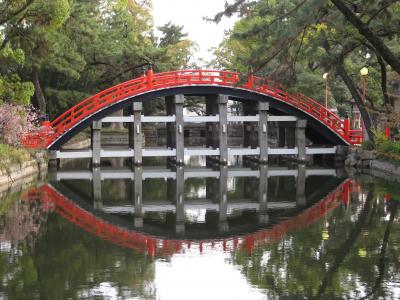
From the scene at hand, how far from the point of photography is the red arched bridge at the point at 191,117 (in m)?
30.8

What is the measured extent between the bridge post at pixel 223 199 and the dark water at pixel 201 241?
5 centimetres

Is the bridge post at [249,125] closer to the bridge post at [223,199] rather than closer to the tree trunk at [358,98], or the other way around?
the bridge post at [223,199]

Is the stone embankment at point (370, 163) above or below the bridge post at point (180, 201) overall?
above

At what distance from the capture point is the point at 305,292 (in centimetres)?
984

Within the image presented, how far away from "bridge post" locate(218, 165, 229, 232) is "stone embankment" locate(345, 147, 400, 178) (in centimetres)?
669

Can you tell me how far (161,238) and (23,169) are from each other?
13.3 metres

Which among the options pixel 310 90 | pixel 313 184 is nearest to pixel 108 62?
pixel 310 90

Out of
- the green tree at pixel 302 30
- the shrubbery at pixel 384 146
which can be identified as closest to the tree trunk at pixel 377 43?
the green tree at pixel 302 30

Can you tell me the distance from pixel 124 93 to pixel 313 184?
1089 cm

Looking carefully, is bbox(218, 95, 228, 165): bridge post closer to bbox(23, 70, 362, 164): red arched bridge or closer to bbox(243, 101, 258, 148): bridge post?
bbox(23, 70, 362, 164): red arched bridge

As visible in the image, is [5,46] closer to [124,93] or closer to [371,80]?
[124,93]

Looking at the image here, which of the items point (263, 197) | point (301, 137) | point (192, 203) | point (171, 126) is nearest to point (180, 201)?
point (192, 203)

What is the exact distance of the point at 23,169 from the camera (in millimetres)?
26156

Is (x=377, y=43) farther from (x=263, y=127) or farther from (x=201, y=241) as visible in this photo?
(x=263, y=127)
